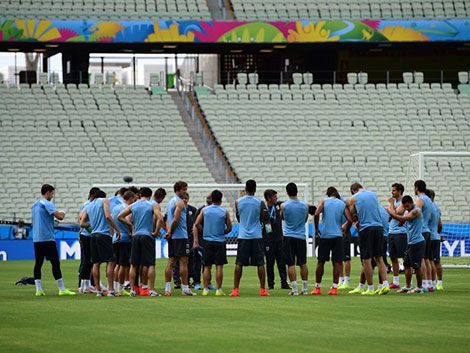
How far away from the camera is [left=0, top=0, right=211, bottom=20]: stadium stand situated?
5300 cm

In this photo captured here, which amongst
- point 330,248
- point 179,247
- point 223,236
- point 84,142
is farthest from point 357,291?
point 84,142

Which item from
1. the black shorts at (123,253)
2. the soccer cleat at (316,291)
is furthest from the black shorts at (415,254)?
the black shorts at (123,253)

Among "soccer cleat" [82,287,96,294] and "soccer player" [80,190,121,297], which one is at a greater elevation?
"soccer player" [80,190,121,297]

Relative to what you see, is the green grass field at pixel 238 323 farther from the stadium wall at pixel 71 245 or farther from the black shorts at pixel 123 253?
the stadium wall at pixel 71 245

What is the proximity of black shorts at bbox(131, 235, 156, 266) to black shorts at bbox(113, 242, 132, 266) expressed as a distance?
74 centimetres

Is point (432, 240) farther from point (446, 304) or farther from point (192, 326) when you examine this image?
point (192, 326)

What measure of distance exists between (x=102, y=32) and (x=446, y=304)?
1366 inches

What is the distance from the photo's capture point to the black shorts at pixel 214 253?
2288cm

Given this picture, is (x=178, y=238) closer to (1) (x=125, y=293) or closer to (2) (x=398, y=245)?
(1) (x=125, y=293)

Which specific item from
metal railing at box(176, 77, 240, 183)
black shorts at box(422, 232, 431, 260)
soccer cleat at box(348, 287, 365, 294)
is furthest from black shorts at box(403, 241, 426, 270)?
metal railing at box(176, 77, 240, 183)

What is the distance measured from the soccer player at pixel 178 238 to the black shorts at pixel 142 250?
537 millimetres

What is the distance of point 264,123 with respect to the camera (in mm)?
51500

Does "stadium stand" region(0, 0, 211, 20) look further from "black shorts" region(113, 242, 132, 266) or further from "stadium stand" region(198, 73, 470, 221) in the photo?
"black shorts" region(113, 242, 132, 266)

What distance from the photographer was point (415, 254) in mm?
22953
